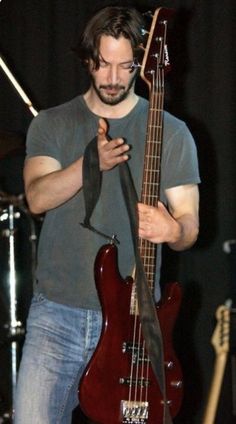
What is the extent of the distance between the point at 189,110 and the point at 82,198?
158 cm

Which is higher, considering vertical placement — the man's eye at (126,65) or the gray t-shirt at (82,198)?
the man's eye at (126,65)

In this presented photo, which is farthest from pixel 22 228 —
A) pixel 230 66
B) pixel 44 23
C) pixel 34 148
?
pixel 34 148

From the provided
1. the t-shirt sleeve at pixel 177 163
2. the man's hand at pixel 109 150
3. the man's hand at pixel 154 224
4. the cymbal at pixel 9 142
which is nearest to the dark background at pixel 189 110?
the cymbal at pixel 9 142

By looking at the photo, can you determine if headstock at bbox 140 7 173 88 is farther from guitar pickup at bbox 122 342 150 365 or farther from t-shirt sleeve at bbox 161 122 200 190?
guitar pickup at bbox 122 342 150 365

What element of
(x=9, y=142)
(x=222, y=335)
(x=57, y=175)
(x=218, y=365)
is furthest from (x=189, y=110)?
(x=218, y=365)

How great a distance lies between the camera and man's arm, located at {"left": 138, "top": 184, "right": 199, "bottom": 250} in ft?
7.35

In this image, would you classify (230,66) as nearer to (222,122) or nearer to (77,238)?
(222,122)

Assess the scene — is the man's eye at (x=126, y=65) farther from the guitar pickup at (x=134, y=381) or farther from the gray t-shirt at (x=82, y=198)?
the guitar pickup at (x=134, y=381)

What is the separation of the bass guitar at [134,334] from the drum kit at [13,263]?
3.86 ft

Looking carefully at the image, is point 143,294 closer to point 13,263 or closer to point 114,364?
point 114,364

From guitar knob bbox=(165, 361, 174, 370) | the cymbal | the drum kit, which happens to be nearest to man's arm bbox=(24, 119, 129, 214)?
guitar knob bbox=(165, 361, 174, 370)

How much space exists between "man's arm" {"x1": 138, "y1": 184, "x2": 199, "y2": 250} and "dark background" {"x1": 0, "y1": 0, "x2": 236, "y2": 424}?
1135 millimetres

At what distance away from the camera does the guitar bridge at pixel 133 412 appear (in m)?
2.37

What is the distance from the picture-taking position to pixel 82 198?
242cm
